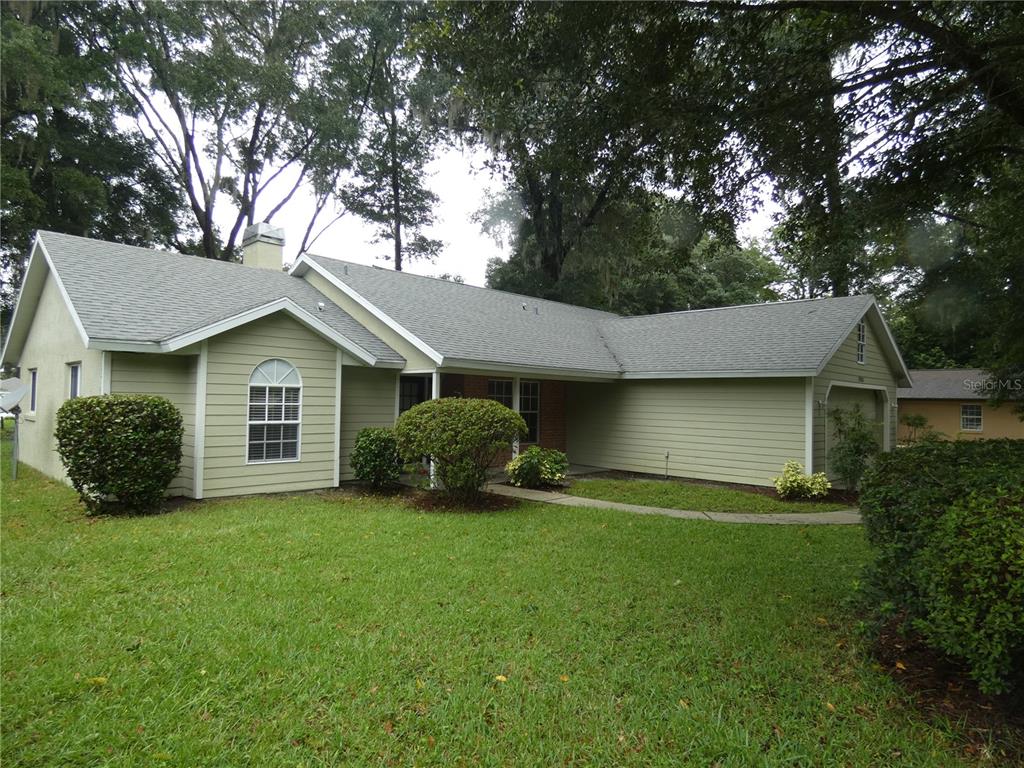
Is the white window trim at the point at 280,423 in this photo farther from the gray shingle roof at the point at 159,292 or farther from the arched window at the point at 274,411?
the gray shingle roof at the point at 159,292

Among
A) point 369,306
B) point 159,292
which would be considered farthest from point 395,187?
point 159,292

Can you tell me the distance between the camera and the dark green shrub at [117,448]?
745cm

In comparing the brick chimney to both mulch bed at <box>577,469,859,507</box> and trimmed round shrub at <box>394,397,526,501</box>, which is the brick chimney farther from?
mulch bed at <box>577,469,859,507</box>

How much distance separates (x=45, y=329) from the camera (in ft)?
38.2

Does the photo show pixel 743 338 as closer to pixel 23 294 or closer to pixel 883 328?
pixel 883 328

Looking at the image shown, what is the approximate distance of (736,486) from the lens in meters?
11.9

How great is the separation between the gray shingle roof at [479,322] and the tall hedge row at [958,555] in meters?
7.91

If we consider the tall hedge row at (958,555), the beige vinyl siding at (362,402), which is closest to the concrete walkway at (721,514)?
the beige vinyl siding at (362,402)

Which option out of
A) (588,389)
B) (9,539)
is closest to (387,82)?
(588,389)

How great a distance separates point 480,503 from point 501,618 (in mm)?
4979

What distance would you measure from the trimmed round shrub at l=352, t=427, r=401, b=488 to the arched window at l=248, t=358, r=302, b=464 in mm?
1099

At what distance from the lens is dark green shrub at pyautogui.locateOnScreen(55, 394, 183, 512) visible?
745 centimetres

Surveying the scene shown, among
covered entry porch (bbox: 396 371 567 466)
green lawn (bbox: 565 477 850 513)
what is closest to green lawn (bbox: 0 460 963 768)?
green lawn (bbox: 565 477 850 513)

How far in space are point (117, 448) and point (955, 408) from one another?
3218cm
